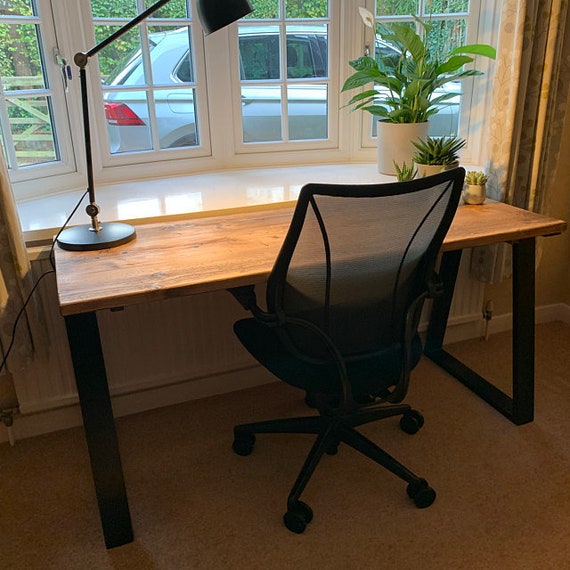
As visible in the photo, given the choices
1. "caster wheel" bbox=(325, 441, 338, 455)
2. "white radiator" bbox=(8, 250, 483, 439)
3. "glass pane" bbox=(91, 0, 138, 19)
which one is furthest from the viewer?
"glass pane" bbox=(91, 0, 138, 19)

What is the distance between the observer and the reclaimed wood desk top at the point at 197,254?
1.42m

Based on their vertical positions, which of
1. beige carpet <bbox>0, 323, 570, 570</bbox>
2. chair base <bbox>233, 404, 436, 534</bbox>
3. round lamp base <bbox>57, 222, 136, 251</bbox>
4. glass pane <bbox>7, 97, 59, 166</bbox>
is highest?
glass pane <bbox>7, 97, 59, 166</bbox>

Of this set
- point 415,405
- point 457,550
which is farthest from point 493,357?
point 457,550

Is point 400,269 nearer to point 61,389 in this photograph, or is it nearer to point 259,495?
point 259,495

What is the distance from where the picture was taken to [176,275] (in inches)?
58.8

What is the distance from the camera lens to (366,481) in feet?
6.08

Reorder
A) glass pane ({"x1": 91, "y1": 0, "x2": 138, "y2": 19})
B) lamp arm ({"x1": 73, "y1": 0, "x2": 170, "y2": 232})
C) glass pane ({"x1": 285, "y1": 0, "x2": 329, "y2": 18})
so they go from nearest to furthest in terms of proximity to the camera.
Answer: lamp arm ({"x1": 73, "y1": 0, "x2": 170, "y2": 232}), glass pane ({"x1": 91, "y1": 0, "x2": 138, "y2": 19}), glass pane ({"x1": 285, "y1": 0, "x2": 329, "y2": 18})

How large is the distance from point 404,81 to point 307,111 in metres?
0.49

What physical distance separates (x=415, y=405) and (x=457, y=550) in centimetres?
71

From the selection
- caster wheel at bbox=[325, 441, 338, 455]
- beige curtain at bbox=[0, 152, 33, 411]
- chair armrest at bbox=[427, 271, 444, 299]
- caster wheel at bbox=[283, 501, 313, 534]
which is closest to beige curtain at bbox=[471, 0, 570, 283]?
chair armrest at bbox=[427, 271, 444, 299]

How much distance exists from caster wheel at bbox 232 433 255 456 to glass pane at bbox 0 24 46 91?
1.46 m

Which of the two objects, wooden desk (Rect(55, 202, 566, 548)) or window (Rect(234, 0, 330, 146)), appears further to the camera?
window (Rect(234, 0, 330, 146))

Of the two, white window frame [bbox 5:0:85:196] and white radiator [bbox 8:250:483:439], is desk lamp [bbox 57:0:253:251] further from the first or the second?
white window frame [bbox 5:0:85:196]

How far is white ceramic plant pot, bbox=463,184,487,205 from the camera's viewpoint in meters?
2.08
